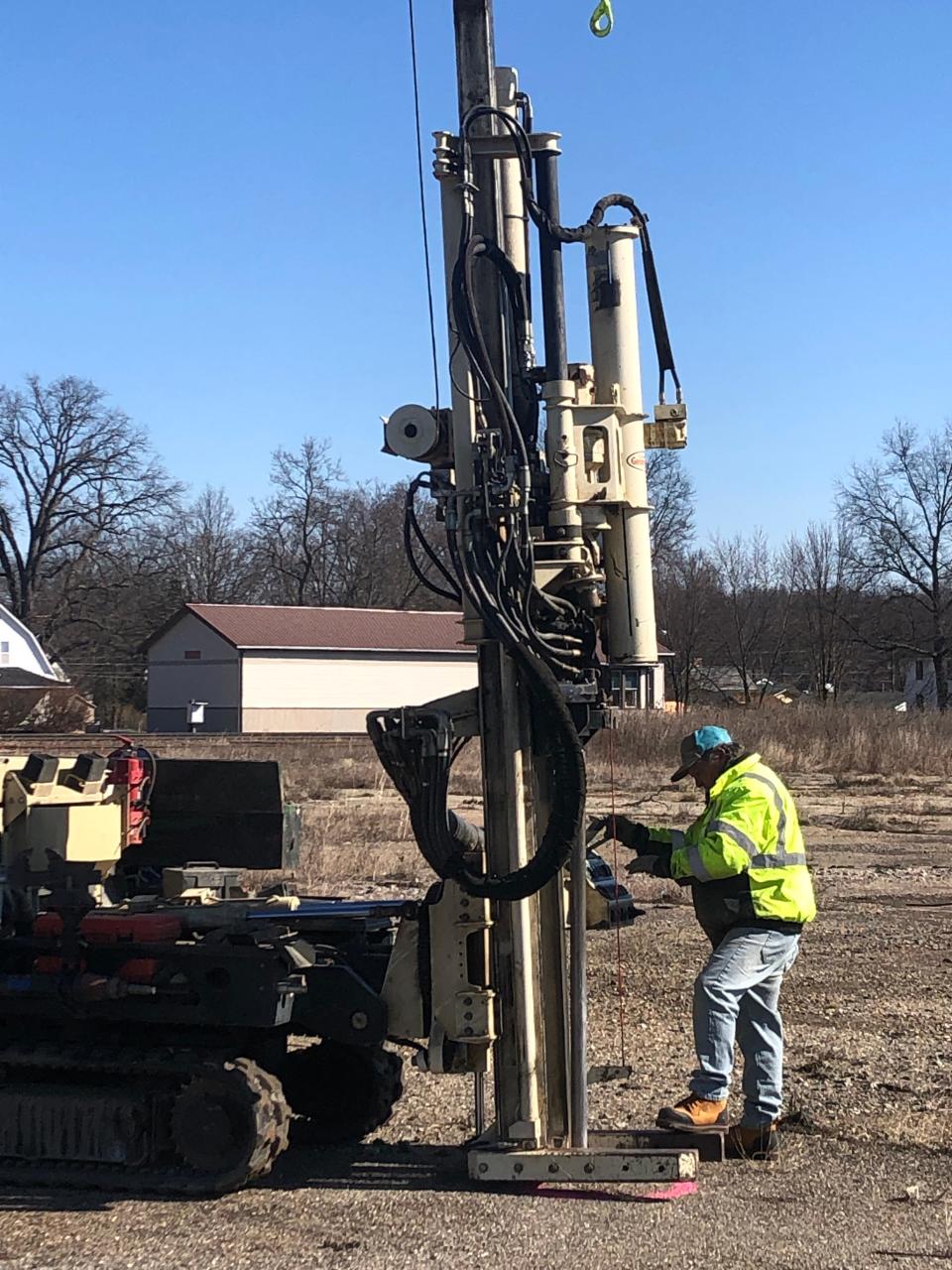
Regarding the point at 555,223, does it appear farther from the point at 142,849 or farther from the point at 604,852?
the point at 604,852

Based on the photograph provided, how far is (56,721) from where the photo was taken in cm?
4334

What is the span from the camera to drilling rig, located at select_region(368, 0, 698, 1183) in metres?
6.23

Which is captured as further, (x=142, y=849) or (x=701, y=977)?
(x=142, y=849)

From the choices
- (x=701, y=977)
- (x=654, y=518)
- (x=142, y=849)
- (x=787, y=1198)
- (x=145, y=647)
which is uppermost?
(x=654, y=518)

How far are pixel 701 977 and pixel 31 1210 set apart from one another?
2.92 meters

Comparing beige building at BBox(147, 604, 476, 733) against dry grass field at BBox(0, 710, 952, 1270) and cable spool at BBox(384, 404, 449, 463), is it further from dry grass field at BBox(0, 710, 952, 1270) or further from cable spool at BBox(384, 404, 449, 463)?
cable spool at BBox(384, 404, 449, 463)

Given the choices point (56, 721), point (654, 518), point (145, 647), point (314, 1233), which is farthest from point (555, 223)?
point (654, 518)

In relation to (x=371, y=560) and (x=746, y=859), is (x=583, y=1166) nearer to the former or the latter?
(x=746, y=859)

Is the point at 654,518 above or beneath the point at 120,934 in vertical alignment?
above

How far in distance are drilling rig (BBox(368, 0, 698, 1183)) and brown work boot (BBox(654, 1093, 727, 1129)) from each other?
10cm

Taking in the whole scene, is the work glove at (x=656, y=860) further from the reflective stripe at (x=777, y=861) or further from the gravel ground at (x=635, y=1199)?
the gravel ground at (x=635, y=1199)

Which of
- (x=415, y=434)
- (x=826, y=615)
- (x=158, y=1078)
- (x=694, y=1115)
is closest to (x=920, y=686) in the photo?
(x=826, y=615)

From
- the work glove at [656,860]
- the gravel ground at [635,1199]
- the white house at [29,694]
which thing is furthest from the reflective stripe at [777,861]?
the white house at [29,694]

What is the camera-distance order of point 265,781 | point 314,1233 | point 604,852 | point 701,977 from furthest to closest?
point 604,852 < point 265,781 < point 701,977 < point 314,1233
